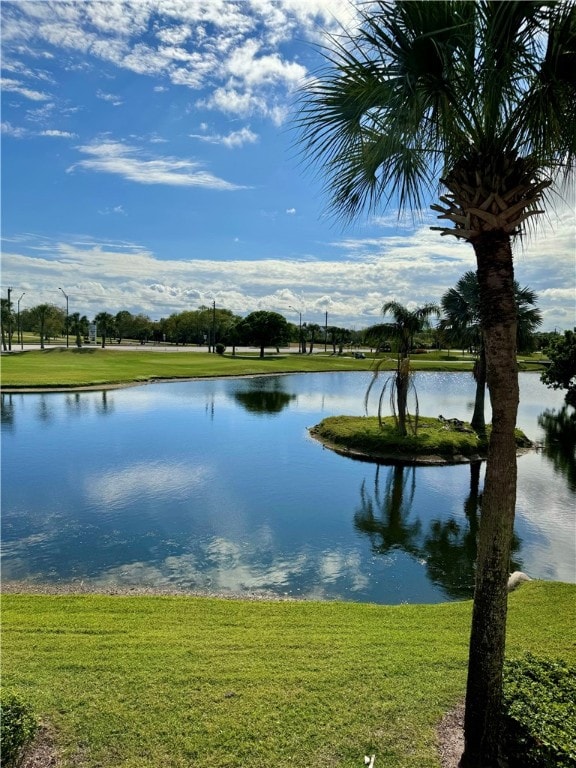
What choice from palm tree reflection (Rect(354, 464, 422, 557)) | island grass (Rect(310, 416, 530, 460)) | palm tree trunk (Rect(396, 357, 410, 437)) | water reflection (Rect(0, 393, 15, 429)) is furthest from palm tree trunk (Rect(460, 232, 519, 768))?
water reflection (Rect(0, 393, 15, 429))

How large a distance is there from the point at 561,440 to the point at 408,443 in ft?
34.2

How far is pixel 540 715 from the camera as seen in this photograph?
402 centimetres

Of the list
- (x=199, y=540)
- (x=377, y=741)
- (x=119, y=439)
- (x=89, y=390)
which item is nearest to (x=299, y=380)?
(x=89, y=390)

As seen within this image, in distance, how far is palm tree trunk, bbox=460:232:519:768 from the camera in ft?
13.2

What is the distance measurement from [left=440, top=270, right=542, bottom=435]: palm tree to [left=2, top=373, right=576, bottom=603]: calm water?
4.19 meters

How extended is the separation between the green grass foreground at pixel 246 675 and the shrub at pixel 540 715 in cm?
67

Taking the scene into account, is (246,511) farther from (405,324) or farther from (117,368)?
(117,368)

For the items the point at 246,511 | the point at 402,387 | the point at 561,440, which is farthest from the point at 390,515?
the point at 561,440

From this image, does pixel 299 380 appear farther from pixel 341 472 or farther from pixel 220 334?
pixel 220 334

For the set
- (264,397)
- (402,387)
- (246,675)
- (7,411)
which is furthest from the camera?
(264,397)

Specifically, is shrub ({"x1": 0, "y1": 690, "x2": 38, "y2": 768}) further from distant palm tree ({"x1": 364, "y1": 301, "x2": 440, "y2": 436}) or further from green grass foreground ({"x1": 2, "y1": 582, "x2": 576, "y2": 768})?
distant palm tree ({"x1": 364, "y1": 301, "x2": 440, "y2": 436})

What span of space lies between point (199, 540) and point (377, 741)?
8.46 m

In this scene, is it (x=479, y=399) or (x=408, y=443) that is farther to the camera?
(x=479, y=399)

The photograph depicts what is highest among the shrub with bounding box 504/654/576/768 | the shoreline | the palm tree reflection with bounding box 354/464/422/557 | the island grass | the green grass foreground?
the shrub with bounding box 504/654/576/768
